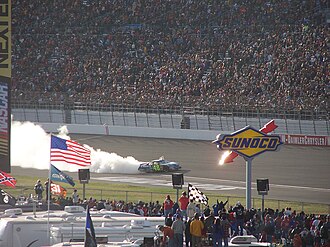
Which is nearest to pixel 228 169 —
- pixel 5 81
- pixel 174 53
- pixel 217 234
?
pixel 5 81

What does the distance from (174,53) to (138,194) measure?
27985mm

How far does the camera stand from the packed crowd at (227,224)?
70.9 ft

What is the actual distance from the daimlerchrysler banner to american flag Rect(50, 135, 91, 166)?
6.05 metres

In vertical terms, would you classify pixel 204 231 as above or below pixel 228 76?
below

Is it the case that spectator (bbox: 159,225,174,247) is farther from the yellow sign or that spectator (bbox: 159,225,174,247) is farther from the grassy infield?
the grassy infield

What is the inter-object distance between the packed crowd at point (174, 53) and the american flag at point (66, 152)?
2729 cm

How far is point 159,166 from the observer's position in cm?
4500

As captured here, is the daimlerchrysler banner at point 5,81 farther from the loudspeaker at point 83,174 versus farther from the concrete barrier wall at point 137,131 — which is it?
the concrete barrier wall at point 137,131

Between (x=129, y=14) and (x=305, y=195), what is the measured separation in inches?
1470

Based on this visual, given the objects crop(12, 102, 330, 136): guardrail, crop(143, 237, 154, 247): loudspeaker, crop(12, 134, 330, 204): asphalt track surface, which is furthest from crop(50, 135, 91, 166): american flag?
crop(12, 102, 330, 136): guardrail

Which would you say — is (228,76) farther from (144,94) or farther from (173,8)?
(173,8)

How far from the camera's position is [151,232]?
74.7ft

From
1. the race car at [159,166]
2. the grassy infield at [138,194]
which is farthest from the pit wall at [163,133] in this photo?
the grassy infield at [138,194]

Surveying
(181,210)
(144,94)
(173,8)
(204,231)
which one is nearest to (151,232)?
(204,231)
